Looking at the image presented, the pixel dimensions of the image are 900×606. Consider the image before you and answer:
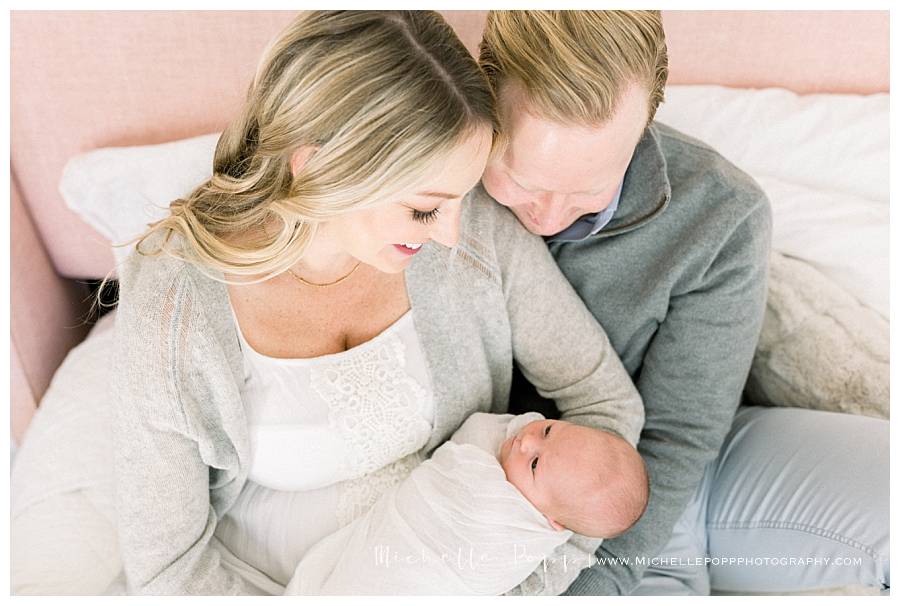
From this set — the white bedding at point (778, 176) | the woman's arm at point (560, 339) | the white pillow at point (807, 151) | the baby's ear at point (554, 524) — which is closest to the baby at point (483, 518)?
Answer: the baby's ear at point (554, 524)

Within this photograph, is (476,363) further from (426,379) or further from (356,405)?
(356,405)

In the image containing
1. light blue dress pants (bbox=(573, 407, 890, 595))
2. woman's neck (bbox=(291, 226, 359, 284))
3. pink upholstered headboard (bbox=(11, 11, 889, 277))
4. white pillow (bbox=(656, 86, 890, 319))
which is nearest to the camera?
woman's neck (bbox=(291, 226, 359, 284))

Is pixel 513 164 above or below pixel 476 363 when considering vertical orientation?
above

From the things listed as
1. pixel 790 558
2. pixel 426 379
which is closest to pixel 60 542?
pixel 426 379

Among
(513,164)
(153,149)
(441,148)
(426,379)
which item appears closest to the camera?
(441,148)

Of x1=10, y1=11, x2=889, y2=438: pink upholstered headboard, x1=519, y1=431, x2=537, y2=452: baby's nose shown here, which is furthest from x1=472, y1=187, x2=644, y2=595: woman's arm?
x1=10, y1=11, x2=889, y2=438: pink upholstered headboard

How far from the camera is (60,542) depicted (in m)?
1.22

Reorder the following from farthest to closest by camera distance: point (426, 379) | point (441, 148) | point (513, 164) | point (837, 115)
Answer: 1. point (837, 115)
2. point (426, 379)
3. point (513, 164)
4. point (441, 148)

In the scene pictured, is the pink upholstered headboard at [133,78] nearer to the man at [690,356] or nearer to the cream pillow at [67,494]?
the cream pillow at [67,494]

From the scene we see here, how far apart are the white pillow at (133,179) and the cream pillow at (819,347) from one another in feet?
3.58

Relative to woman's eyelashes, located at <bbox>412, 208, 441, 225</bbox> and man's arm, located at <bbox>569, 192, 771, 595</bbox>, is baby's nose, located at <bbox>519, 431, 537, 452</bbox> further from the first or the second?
woman's eyelashes, located at <bbox>412, 208, 441, 225</bbox>

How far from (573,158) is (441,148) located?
20cm

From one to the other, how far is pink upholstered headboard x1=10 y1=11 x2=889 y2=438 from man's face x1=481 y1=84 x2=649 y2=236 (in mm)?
460

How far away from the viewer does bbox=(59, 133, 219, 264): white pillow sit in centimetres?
134
